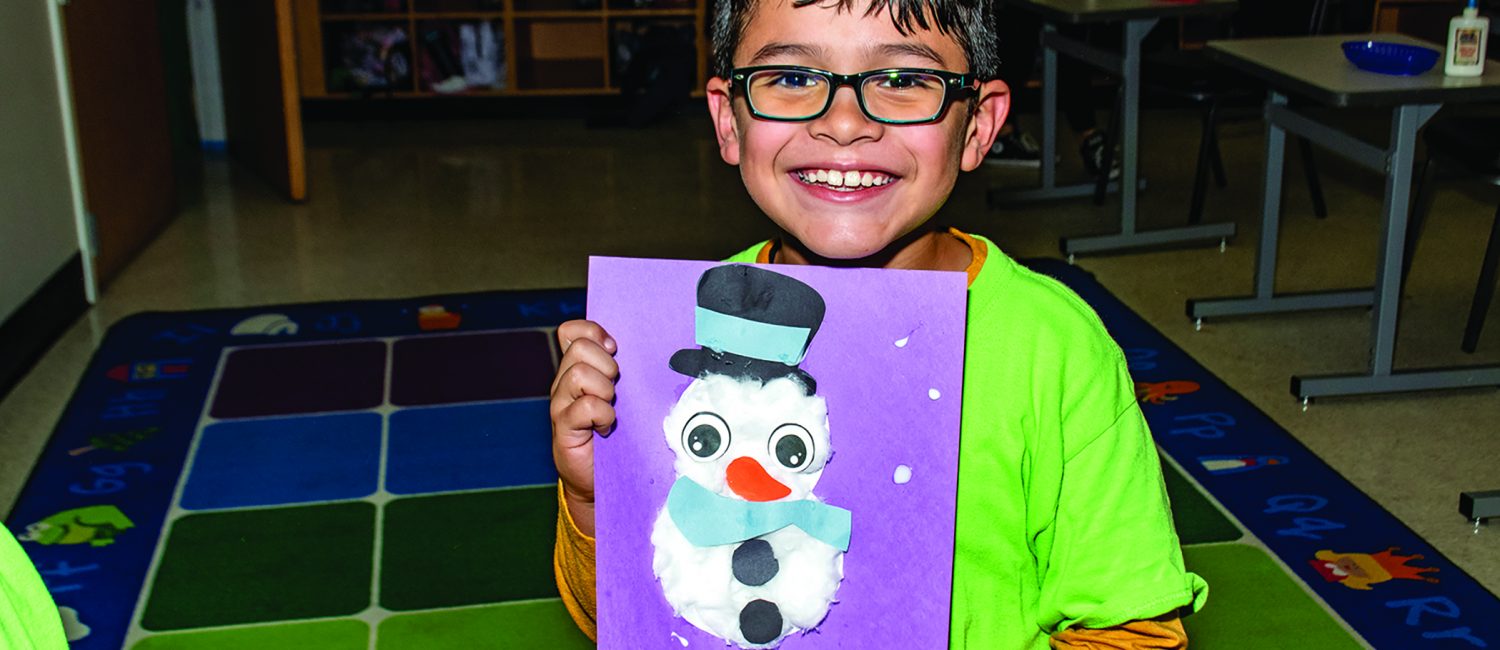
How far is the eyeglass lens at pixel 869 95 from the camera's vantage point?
98 centimetres

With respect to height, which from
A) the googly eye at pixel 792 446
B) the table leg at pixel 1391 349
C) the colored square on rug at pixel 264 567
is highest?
the googly eye at pixel 792 446

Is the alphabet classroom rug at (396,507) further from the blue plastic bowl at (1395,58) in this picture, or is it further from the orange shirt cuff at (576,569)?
the orange shirt cuff at (576,569)

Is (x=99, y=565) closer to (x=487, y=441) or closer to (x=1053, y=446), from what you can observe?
(x=487, y=441)

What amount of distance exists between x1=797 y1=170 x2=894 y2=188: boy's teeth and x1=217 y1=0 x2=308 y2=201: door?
14.1 ft

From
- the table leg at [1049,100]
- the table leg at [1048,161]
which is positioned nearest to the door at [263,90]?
the table leg at [1048,161]

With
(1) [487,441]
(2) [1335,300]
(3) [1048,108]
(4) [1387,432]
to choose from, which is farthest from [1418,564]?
(3) [1048,108]

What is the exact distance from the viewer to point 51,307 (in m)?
3.77

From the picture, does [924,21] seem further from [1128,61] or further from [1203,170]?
[1203,170]

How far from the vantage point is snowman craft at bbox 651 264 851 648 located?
921 mm

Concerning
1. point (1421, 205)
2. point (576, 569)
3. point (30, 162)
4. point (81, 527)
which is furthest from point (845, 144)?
point (30, 162)

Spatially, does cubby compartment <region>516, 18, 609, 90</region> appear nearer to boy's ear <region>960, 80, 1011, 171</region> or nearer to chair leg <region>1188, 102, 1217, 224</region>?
chair leg <region>1188, 102, 1217, 224</region>

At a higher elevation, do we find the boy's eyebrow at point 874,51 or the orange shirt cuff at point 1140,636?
the boy's eyebrow at point 874,51

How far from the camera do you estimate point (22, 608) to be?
2.50ft

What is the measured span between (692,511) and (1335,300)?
130 inches
